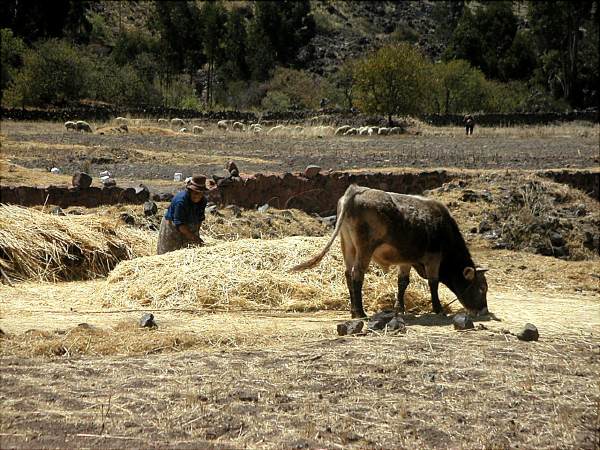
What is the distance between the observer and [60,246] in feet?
37.9

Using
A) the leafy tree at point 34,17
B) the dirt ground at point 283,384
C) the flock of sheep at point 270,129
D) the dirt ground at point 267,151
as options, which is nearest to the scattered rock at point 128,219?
the dirt ground at point 267,151

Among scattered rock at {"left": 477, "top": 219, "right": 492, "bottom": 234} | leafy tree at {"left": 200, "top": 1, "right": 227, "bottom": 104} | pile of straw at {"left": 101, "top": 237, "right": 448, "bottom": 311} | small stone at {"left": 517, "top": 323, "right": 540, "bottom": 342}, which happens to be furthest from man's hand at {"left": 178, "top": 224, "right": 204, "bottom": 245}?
leafy tree at {"left": 200, "top": 1, "right": 227, "bottom": 104}

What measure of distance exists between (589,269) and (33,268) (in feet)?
26.4

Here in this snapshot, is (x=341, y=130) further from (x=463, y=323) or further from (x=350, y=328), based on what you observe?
(x=350, y=328)

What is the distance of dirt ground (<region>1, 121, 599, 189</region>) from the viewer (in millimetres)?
22406

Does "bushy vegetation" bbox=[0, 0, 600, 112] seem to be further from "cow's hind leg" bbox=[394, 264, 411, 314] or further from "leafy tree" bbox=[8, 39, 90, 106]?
"cow's hind leg" bbox=[394, 264, 411, 314]

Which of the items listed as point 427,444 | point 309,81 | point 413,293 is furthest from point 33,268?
point 309,81

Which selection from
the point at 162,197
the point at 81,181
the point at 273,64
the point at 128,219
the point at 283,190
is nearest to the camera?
the point at 128,219

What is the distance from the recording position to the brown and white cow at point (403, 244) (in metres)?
9.16

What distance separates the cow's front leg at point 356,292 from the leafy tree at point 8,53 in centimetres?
5056

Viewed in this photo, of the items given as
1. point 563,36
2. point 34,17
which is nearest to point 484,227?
point 563,36

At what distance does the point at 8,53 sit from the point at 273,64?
25.6m

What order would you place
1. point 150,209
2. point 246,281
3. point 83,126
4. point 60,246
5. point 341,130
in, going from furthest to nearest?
point 341,130 < point 83,126 < point 150,209 < point 60,246 < point 246,281

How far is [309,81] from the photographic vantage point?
73.0 meters
